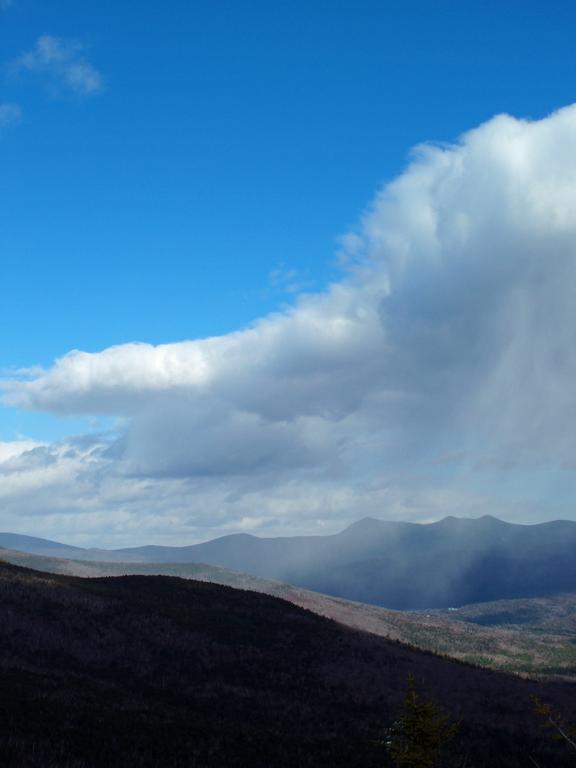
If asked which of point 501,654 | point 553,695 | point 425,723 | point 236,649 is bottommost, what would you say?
point 501,654

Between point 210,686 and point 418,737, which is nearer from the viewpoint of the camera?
point 418,737

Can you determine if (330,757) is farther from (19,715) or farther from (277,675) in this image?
(277,675)

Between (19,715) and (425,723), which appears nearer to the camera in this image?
(425,723)

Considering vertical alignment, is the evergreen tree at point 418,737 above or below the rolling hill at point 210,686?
above

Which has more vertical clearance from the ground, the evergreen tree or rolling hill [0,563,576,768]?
the evergreen tree

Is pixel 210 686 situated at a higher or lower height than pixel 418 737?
lower

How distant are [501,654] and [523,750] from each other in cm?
11518

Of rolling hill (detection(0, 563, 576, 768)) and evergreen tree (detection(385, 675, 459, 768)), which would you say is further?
rolling hill (detection(0, 563, 576, 768))

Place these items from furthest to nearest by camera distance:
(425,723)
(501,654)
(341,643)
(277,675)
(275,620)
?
1. (501,654)
2. (275,620)
3. (341,643)
4. (277,675)
5. (425,723)

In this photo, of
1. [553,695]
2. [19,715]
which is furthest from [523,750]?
[19,715]

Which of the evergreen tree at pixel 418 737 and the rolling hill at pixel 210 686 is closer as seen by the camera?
the evergreen tree at pixel 418 737

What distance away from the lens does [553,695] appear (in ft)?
195

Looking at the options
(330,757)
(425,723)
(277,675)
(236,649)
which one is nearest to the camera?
(425,723)

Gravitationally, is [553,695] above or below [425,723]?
below
